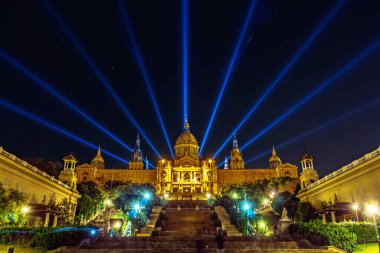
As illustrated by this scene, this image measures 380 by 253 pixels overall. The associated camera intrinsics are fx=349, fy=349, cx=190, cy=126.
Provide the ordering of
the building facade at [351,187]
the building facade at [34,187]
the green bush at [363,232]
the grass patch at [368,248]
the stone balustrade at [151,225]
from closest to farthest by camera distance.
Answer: the grass patch at [368,248] → the green bush at [363,232] → the stone balustrade at [151,225] → the building facade at [351,187] → the building facade at [34,187]

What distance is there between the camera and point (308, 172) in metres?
62.5

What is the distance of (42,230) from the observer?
1933cm

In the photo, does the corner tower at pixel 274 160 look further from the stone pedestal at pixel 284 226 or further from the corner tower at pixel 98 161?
the stone pedestal at pixel 284 226

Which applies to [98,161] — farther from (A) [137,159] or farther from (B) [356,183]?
(B) [356,183]

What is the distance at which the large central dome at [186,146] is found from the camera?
10698 cm

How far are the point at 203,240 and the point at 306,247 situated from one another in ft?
17.6

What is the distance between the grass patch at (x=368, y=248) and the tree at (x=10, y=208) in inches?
1048

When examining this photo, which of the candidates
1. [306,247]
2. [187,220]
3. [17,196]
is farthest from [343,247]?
[17,196]

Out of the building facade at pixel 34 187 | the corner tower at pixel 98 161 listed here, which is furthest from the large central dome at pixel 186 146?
the building facade at pixel 34 187

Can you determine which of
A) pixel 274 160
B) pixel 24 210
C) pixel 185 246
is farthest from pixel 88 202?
pixel 274 160

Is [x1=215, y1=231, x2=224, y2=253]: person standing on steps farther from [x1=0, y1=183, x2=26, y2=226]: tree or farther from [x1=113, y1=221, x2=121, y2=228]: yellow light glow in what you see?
[x1=0, y1=183, x2=26, y2=226]: tree

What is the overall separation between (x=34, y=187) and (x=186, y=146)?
6835cm

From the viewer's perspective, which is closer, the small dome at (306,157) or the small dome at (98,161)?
the small dome at (306,157)

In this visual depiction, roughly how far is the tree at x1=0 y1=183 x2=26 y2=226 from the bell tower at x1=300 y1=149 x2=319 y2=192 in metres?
46.0
